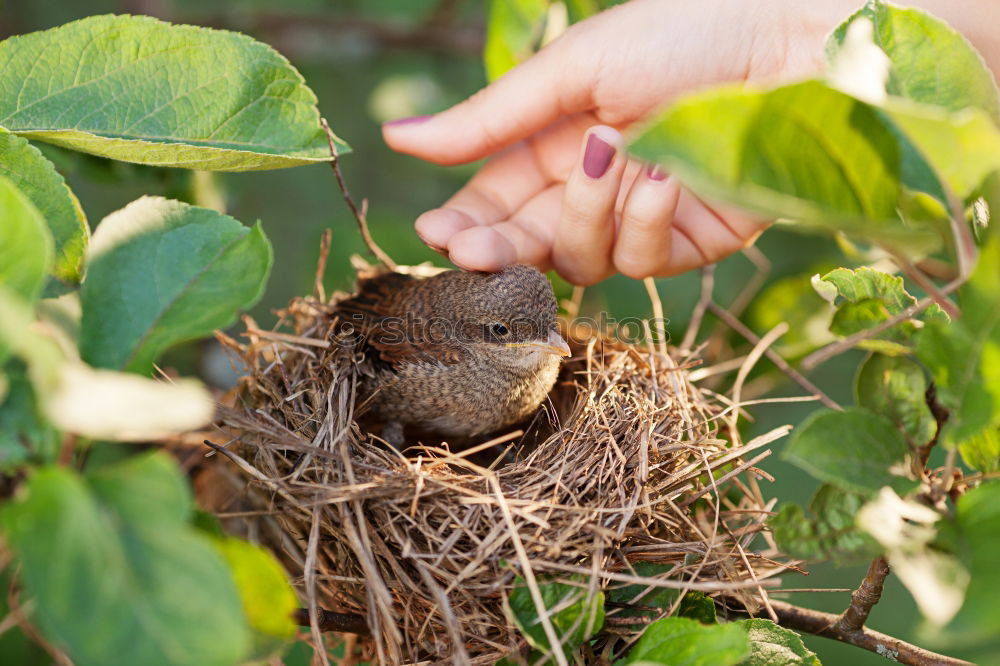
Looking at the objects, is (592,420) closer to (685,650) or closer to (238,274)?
(685,650)

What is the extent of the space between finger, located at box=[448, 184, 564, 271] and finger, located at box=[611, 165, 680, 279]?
0.95ft

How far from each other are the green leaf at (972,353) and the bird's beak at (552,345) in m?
1.28

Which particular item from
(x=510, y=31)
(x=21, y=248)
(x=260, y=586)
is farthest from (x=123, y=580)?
(x=510, y=31)

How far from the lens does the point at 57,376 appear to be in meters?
0.81

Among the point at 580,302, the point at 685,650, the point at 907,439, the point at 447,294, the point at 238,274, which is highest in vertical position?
the point at 238,274

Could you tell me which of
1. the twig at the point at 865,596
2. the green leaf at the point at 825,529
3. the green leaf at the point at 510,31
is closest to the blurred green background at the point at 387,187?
the green leaf at the point at 510,31

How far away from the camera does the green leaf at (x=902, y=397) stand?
3.83 feet

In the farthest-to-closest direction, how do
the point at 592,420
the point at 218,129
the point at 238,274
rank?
the point at 592,420
the point at 218,129
the point at 238,274

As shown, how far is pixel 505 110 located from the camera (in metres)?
2.43

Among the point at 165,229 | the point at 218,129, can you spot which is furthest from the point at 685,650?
the point at 218,129

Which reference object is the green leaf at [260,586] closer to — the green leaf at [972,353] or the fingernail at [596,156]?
the green leaf at [972,353]

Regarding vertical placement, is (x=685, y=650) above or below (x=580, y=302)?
above

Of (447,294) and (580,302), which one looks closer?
(447,294)

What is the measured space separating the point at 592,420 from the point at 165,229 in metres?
1.27
